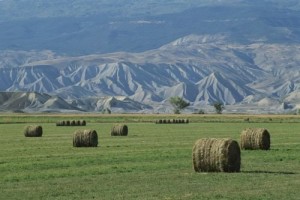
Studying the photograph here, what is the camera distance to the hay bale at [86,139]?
41875mm

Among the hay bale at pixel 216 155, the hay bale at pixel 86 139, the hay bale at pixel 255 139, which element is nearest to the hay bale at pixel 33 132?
the hay bale at pixel 86 139

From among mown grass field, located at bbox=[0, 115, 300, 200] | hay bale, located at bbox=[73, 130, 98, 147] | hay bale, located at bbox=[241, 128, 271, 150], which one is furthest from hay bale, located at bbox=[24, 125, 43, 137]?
hay bale, located at bbox=[241, 128, 271, 150]

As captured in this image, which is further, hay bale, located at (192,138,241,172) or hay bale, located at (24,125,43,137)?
hay bale, located at (24,125,43,137)

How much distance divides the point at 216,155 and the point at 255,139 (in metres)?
12.6

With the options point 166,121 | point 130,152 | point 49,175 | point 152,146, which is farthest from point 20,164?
point 166,121

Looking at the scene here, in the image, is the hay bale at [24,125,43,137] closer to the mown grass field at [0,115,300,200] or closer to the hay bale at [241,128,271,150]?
the mown grass field at [0,115,300,200]

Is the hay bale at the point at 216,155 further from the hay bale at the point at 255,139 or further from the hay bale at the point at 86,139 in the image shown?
the hay bale at the point at 86,139

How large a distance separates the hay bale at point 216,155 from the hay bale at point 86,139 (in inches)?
637

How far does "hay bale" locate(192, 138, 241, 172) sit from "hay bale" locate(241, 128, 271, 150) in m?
11.7

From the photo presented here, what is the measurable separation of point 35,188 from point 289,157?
13357 millimetres

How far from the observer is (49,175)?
26.8 meters

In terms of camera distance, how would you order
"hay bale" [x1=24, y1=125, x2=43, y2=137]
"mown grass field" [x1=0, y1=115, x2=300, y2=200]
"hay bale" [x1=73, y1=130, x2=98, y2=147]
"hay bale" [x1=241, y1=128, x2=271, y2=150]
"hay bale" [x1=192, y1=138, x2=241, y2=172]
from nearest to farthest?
"mown grass field" [x1=0, y1=115, x2=300, y2=200], "hay bale" [x1=192, y1=138, x2=241, y2=172], "hay bale" [x1=241, y1=128, x2=271, y2=150], "hay bale" [x1=73, y1=130, x2=98, y2=147], "hay bale" [x1=24, y1=125, x2=43, y2=137]

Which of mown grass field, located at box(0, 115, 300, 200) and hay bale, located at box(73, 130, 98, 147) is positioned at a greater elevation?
hay bale, located at box(73, 130, 98, 147)

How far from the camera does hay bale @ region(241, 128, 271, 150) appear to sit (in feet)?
124
